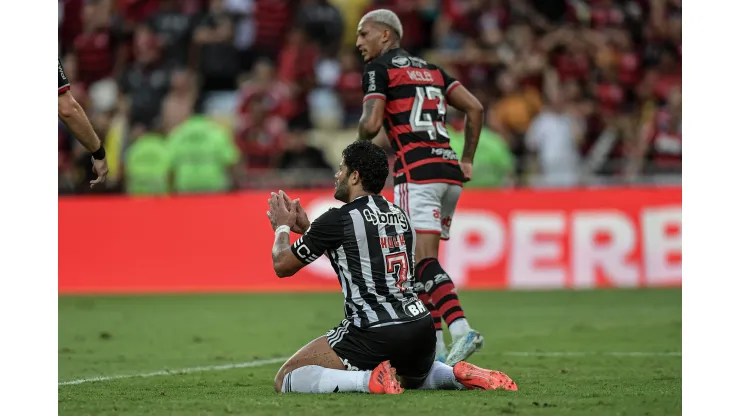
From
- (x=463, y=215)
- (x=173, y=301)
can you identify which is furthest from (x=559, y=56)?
(x=173, y=301)

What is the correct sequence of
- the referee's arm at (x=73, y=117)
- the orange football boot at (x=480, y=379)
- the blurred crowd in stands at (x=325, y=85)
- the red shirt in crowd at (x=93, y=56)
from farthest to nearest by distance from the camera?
the red shirt in crowd at (x=93, y=56)
the blurred crowd in stands at (x=325, y=85)
the orange football boot at (x=480, y=379)
the referee's arm at (x=73, y=117)

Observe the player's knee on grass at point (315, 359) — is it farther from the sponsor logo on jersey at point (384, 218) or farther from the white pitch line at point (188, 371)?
the white pitch line at point (188, 371)

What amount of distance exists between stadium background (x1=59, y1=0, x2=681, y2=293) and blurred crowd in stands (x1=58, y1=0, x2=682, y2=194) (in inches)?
1.2

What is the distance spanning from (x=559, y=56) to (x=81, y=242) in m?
8.88

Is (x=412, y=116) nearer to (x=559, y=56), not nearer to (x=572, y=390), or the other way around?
(x=572, y=390)

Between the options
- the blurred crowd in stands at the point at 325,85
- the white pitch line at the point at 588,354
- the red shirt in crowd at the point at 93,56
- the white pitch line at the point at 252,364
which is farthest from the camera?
the red shirt in crowd at the point at 93,56

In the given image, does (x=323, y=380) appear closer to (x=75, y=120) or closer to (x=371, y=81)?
(x=75, y=120)

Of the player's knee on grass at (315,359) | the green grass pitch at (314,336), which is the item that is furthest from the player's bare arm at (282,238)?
the green grass pitch at (314,336)

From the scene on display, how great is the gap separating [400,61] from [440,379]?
260cm

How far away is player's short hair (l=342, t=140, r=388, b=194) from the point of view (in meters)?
6.80

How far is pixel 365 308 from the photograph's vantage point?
6.73 metres

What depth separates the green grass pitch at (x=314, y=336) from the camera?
6195 millimetres

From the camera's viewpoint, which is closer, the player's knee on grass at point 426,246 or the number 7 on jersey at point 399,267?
the number 7 on jersey at point 399,267

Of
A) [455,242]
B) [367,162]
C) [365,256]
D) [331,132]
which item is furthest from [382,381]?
[331,132]
